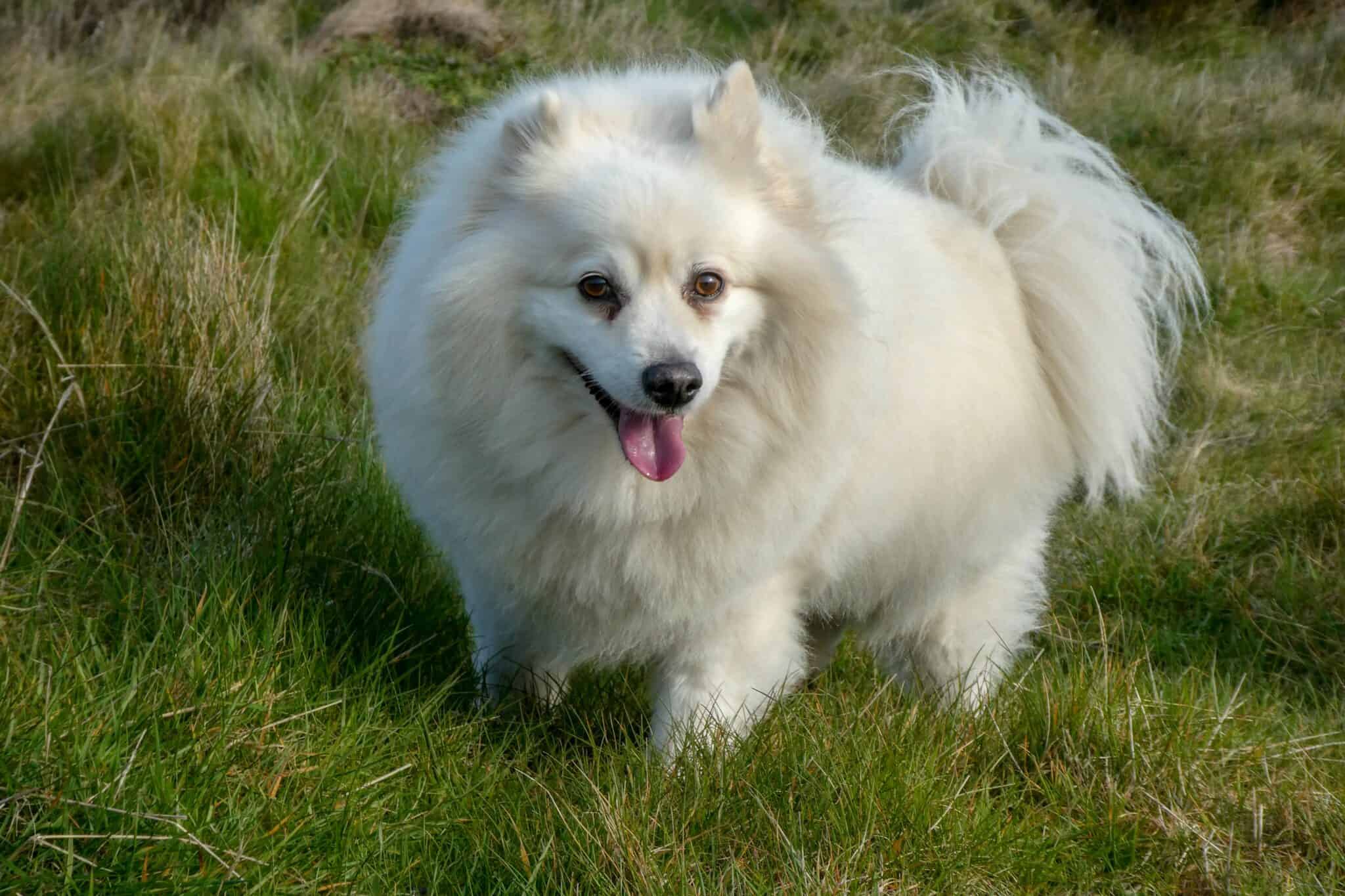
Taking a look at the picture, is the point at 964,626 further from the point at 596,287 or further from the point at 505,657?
the point at 596,287

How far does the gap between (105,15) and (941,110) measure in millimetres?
7881

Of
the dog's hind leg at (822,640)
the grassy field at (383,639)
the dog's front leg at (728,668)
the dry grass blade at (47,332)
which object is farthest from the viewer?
the dog's hind leg at (822,640)

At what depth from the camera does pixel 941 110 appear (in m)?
3.81

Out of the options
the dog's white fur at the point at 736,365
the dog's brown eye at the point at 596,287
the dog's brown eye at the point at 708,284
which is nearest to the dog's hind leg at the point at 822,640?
the dog's white fur at the point at 736,365

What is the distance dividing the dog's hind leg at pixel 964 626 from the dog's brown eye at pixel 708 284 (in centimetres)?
138

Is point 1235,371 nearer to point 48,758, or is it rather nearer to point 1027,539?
point 1027,539

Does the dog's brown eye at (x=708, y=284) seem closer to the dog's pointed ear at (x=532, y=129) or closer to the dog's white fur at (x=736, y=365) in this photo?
the dog's white fur at (x=736, y=365)

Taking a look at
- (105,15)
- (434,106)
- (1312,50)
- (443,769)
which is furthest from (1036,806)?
(105,15)

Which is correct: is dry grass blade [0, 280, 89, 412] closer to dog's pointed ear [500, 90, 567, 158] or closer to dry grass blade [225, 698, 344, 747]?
dry grass blade [225, 698, 344, 747]

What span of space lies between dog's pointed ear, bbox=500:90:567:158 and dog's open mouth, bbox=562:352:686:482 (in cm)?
48

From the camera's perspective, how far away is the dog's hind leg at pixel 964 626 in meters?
3.85

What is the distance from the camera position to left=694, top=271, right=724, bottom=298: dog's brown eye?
2.84m

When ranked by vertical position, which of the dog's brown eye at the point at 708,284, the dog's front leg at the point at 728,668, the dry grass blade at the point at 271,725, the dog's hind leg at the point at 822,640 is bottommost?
the dog's hind leg at the point at 822,640

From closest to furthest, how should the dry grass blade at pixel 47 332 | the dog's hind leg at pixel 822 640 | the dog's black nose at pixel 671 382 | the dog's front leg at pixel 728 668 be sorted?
the dog's black nose at pixel 671 382 < the dog's front leg at pixel 728 668 < the dry grass blade at pixel 47 332 < the dog's hind leg at pixel 822 640
